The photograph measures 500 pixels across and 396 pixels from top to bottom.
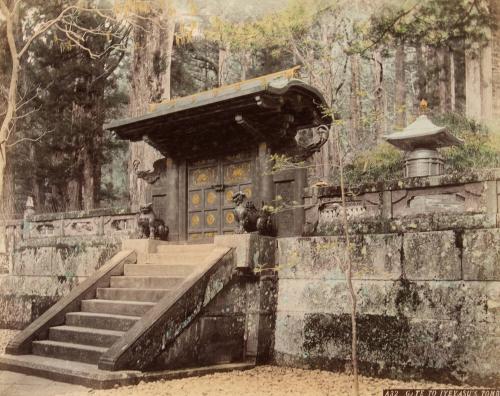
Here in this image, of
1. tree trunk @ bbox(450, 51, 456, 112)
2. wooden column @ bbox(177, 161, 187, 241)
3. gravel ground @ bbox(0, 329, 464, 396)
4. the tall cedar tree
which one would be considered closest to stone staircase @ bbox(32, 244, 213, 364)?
wooden column @ bbox(177, 161, 187, 241)

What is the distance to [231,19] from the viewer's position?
74.3 ft

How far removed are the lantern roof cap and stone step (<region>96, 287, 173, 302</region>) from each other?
276 inches

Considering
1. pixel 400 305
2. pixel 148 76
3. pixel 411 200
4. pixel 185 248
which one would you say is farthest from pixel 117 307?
pixel 148 76

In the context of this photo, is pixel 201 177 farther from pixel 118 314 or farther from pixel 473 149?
pixel 473 149

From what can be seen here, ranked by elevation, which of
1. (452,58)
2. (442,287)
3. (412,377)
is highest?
(452,58)

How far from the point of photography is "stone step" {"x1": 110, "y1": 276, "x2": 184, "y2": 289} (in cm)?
929

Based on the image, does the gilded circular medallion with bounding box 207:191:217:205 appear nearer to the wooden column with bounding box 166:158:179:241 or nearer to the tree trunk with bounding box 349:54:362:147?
the wooden column with bounding box 166:158:179:241

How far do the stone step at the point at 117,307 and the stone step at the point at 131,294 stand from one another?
20cm

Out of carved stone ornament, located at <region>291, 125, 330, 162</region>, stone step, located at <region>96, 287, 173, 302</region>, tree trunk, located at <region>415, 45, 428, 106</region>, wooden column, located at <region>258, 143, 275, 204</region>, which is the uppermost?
tree trunk, located at <region>415, 45, 428, 106</region>

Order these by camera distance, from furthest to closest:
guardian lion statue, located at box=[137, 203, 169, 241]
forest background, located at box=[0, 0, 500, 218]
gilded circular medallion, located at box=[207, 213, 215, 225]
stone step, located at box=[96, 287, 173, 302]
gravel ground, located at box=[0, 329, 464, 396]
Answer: forest background, located at box=[0, 0, 500, 218]
gilded circular medallion, located at box=[207, 213, 215, 225]
guardian lion statue, located at box=[137, 203, 169, 241]
stone step, located at box=[96, 287, 173, 302]
gravel ground, located at box=[0, 329, 464, 396]

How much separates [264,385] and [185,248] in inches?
145

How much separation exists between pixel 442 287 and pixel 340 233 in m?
1.89

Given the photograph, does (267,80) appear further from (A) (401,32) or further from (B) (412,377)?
(B) (412,377)

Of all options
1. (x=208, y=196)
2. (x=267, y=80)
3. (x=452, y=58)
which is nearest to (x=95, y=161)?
(x=208, y=196)
